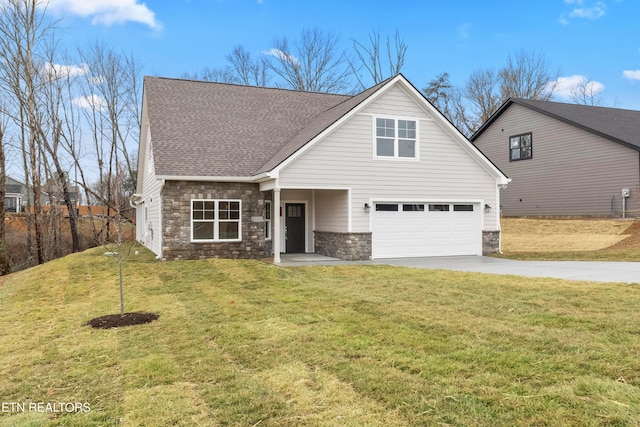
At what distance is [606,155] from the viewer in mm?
21516

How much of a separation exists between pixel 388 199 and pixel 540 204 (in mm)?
13621

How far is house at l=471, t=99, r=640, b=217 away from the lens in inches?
827

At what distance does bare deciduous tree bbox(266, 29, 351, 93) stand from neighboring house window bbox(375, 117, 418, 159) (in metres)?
18.9

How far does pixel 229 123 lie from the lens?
56.6ft

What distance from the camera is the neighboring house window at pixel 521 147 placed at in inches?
1006

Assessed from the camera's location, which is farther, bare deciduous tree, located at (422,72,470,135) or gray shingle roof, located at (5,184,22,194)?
gray shingle roof, located at (5,184,22,194)

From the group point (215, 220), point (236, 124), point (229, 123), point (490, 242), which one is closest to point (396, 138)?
point (490, 242)

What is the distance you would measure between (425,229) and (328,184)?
3.73 metres

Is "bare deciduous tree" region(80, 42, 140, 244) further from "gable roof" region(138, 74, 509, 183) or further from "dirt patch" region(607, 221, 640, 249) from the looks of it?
Answer: "dirt patch" region(607, 221, 640, 249)

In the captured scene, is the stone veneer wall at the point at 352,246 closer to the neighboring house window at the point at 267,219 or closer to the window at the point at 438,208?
the neighboring house window at the point at 267,219

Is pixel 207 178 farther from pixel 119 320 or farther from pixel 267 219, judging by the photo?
pixel 119 320

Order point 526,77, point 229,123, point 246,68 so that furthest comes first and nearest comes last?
1. point 526,77
2. point 246,68
3. point 229,123

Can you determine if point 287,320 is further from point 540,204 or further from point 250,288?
point 540,204

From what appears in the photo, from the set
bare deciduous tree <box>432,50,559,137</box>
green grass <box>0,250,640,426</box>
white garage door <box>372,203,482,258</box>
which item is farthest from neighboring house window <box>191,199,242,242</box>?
bare deciduous tree <box>432,50,559,137</box>
